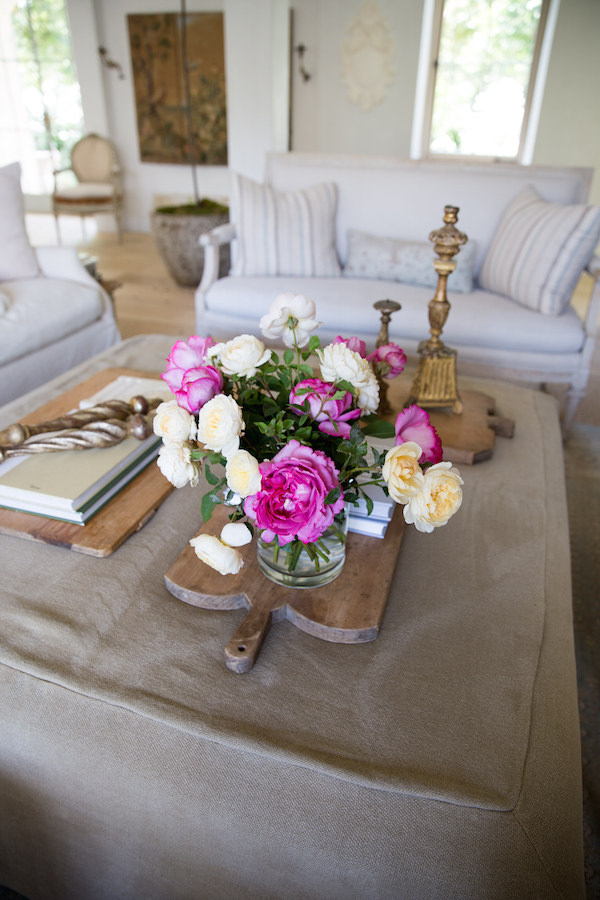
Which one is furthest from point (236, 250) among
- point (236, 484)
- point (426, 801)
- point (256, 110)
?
point (426, 801)

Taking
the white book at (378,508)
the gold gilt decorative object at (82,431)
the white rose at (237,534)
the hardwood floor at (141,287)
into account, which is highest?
the white rose at (237,534)

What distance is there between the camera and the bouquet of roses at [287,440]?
1.88 feet

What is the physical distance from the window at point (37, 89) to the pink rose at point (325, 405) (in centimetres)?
548

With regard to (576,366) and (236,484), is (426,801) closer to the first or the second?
(236,484)

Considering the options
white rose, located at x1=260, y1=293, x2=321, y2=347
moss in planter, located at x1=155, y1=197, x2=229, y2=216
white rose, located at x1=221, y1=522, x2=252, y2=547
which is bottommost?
moss in planter, located at x1=155, y1=197, x2=229, y2=216

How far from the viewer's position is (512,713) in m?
0.68

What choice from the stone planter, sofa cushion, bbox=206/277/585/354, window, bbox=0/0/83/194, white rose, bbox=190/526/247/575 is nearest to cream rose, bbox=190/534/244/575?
white rose, bbox=190/526/247/575

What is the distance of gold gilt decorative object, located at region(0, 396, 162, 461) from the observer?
1040 mm

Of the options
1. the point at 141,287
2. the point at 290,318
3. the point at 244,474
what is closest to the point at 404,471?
the point at 244,474

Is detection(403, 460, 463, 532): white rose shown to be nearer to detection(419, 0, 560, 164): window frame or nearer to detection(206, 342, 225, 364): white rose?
detection(206, 342, 225, 364): white rose

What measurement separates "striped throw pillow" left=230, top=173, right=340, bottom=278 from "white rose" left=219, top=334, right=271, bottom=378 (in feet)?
6.30

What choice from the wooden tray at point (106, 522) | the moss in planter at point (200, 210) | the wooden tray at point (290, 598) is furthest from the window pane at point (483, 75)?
the wooden tray at point (290, 598)

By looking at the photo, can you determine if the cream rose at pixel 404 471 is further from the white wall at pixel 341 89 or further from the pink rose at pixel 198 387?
the white wall at pixel 341 89

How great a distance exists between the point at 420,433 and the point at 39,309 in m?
1.84
